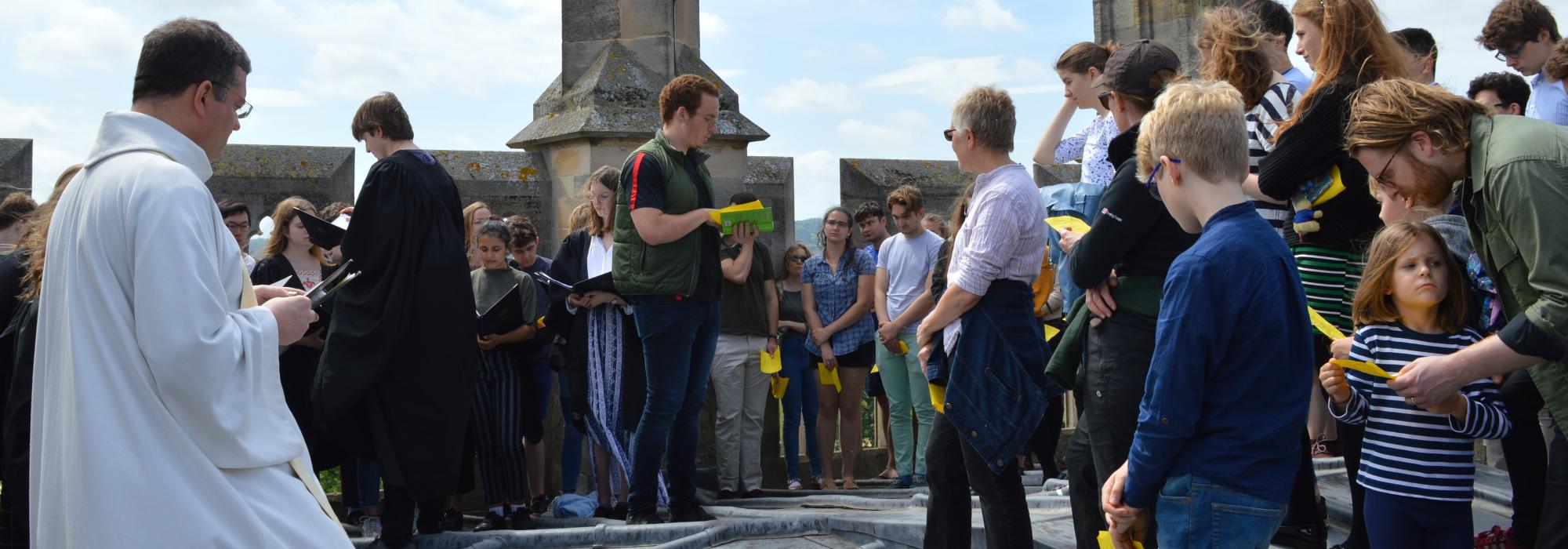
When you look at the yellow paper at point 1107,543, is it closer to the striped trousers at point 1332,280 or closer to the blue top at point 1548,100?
the striped trousers at point 1332,280

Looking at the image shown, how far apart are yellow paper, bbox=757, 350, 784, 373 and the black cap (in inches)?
153

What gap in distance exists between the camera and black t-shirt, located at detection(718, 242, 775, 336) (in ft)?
25.0

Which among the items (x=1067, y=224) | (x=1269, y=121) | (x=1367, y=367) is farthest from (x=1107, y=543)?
(x=1269, y=121)

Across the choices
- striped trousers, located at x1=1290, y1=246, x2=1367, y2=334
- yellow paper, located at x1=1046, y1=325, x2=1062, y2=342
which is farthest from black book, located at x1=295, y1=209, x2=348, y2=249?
striped trousers, located at x1=1290, y1=246, x2=1367, y2=334

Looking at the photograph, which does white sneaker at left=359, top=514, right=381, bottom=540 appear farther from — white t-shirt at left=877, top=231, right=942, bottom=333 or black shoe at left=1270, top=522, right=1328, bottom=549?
black shoe at left=1270, top=522, right=1328, bottom=549

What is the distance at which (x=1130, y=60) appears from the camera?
4.08 metres

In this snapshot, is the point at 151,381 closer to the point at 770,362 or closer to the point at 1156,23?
the point at 770,362

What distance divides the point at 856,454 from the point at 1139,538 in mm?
5857

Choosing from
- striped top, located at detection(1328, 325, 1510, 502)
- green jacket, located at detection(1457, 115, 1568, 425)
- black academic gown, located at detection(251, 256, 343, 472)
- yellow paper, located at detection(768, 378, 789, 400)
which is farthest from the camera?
yellow paper, located at detection(768, 378, 789, 400)

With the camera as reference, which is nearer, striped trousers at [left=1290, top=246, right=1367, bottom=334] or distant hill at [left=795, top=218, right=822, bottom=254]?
striped trousers at [left=1290, top=246, right=1367, bottom=334]

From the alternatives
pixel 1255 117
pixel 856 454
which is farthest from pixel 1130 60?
pixel 856 454

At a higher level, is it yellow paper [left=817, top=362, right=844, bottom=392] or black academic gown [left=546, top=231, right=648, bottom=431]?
black academic gown [left=546, top=231, right=648, bottom=431]

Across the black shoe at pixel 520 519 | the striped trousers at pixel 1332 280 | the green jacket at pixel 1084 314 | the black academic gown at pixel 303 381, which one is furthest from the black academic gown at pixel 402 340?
the striped trousers at pixel 1332 280

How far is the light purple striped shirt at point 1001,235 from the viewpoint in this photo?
4.26 metres
